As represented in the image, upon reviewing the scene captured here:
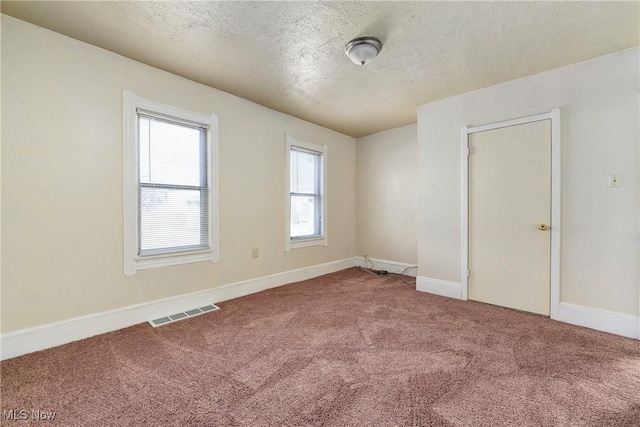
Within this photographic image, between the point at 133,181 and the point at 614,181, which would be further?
the point at 133,181

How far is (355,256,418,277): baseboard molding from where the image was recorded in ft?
14.9

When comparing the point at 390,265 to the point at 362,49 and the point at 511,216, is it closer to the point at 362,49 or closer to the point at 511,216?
the point at 511,216

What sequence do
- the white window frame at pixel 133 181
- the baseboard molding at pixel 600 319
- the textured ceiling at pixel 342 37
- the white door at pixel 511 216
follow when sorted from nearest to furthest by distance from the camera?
the textured ceiling at pixel 342 37 → the baseboard molding at pixel 600 319 → the white window frame at pixel 133 181 → the white door at pixel 511 216

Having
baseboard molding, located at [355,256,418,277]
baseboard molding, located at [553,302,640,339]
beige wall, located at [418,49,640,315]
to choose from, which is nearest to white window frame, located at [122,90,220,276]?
baseboard molding, located at [355,256,418,277]

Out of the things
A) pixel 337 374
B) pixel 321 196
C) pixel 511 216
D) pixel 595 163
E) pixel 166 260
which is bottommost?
pixel 337 374

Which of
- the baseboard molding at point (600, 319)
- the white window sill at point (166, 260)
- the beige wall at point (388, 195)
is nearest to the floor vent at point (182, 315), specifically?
the white window sill at point (166, 260)

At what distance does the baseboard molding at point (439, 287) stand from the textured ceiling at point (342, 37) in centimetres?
236

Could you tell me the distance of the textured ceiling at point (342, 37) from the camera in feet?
6.37

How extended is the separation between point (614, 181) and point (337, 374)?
9.54 feet

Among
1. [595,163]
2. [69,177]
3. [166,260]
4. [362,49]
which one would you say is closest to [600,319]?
[595,163]

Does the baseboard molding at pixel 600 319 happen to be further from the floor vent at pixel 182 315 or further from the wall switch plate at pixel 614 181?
the floor vent at pixel 182 315

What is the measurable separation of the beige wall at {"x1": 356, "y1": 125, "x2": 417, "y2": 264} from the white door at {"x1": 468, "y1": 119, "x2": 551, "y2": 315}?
1250 millimetres

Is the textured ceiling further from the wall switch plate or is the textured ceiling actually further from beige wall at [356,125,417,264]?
beige wall at [356,125,417,264]

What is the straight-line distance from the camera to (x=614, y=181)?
2.49 meters
